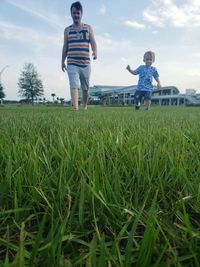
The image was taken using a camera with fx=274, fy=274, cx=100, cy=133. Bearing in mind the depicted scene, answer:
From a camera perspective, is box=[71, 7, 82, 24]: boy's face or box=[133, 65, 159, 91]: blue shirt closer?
box=[71, 7, 82, 24]: boy's face

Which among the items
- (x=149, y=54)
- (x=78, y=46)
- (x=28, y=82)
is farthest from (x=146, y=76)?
(x=28, y=82)

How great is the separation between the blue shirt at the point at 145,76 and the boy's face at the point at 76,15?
3.75 meters

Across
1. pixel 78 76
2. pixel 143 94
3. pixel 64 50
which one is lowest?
pixel 143 94

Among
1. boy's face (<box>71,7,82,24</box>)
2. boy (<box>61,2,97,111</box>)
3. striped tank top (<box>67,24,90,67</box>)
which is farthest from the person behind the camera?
striped tank top (<box>67,24,90,67</box>)

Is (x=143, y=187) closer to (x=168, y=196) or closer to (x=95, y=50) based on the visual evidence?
(x=168, y=196)

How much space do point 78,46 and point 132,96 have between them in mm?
55465

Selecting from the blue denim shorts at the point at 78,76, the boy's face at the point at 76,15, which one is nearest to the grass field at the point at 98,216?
the blue denim shorts at the point at 78,76

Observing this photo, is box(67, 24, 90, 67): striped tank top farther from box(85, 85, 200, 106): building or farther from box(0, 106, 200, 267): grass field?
box(85, 85, 200, 106): building

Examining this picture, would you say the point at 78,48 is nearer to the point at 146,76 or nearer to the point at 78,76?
the point at 78,76

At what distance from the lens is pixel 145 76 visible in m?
9.45

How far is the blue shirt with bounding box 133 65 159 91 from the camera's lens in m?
9.42

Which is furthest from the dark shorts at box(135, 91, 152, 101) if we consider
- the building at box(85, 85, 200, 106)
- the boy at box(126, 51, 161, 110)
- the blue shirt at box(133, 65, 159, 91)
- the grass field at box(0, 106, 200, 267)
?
→ the building at box(85, 85, 200, 106)

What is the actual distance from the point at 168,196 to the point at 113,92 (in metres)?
65.6

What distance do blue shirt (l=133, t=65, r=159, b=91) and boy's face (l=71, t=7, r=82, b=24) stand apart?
148 inches
